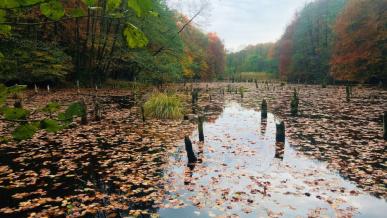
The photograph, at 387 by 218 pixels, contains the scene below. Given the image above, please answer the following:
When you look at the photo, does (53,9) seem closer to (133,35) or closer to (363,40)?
(133,35)

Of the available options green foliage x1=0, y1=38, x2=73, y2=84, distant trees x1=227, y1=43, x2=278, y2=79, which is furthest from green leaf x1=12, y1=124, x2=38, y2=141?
distant trees x1=227, y1=43, x2=278, y2=79

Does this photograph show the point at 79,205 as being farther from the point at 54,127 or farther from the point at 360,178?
the point at 360,178

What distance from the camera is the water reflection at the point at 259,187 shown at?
598 centimetres

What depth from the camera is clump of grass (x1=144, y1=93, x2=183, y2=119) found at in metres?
16.4

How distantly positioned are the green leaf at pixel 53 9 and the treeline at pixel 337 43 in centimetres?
3762

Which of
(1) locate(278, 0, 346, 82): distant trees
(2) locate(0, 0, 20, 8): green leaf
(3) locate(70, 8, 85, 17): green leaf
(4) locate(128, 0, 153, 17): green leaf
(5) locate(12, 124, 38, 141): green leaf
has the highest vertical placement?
(1) locate(278, 0, 346, 82): distant trees

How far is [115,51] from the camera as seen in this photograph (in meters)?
36.0

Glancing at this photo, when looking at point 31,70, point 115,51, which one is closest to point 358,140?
point 31,70

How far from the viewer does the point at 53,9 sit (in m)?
1.42

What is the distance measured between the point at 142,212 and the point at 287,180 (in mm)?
3686

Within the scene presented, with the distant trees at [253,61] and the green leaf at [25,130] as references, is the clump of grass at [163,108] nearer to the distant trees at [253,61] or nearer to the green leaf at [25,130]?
the green leaf at [25,130]

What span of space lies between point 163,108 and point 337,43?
33.1 m

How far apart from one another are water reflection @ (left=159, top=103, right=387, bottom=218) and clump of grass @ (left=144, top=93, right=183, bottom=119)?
19.0 feet

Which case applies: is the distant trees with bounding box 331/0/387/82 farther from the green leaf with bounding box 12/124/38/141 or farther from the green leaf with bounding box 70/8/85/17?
the green leaf with bounding box 12/124/38/141
